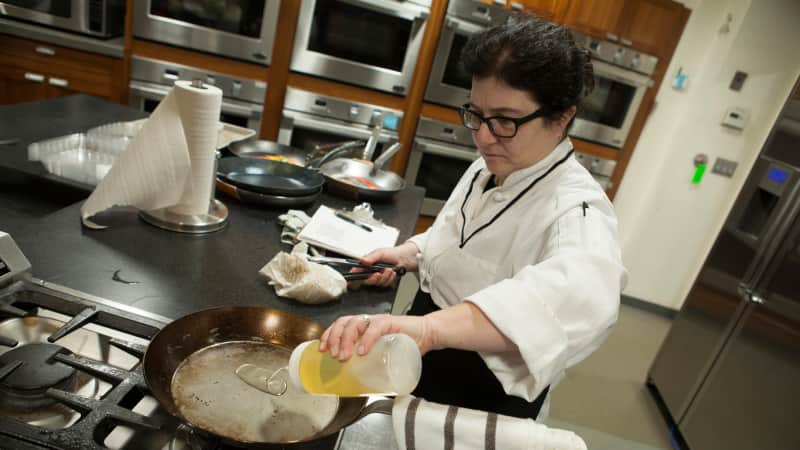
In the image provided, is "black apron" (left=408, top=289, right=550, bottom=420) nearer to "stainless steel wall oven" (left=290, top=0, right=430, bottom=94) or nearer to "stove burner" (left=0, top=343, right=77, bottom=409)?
"stove burner" (left=0, top=343, right=77, bottom=409)

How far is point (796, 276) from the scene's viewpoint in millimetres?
1827

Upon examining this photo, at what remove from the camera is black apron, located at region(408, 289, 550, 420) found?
98 cm

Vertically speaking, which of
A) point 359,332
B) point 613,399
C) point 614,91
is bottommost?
point 613,399

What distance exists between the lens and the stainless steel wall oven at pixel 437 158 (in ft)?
9.95

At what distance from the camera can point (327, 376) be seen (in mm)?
625

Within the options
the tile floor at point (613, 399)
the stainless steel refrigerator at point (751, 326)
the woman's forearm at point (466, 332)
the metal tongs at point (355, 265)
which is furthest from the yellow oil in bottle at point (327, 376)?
the stainless steel refrigerator at point (751, 326)

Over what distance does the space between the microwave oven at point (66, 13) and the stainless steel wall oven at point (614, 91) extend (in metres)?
2.70

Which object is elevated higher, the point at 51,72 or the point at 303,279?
the point at 303,279

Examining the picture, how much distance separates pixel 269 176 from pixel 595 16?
2.43 meters

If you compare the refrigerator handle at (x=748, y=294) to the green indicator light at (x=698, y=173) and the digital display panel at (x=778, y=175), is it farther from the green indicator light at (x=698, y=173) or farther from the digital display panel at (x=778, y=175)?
the green indicator light at (x=698, y=173)

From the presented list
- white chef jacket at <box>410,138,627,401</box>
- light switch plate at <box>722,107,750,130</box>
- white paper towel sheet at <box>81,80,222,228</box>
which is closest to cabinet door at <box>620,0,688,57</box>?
light switch plate at <box>722,107,750,130</box>

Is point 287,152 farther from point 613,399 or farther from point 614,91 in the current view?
point 614,91

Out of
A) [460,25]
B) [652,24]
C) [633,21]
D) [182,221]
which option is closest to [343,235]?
[182,221]

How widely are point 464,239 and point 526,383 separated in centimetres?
37
